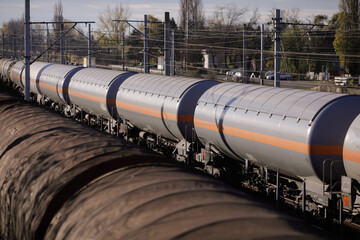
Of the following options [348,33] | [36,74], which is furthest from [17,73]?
[348,33]

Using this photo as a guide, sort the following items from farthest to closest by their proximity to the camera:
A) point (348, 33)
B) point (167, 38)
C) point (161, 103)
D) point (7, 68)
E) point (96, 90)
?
point (348, 33)
point (7, 68)
point (167, 38)
point (96, 90)
point (161, 103)

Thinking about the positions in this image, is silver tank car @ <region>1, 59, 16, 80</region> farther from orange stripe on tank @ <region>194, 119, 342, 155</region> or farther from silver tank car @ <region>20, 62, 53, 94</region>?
orange stripe on tank @ <region>194, 119, 342, 155</region>

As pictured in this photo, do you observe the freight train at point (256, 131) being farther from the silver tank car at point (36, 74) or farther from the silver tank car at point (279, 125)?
the silver tank car at point (36, 74)

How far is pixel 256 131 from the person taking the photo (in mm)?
12531

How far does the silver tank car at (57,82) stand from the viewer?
29.6 m

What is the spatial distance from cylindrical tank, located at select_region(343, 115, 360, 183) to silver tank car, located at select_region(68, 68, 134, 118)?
13760mm

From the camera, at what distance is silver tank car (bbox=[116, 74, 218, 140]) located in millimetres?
16281

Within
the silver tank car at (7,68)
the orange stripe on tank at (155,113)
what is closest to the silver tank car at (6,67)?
the silver tank car at (7,68)

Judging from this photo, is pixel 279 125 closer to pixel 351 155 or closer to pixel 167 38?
pixel 351 155

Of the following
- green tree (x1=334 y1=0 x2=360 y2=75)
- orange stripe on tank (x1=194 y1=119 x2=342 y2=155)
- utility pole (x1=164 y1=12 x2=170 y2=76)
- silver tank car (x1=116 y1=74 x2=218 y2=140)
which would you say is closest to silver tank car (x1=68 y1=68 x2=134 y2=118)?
silver tank car (x1=116 y1=74 x2=218 y2=140)

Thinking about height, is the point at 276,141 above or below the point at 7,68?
below

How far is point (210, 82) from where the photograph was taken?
1702cm

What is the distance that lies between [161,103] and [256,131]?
569 centimetres

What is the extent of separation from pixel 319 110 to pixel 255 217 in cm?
800
